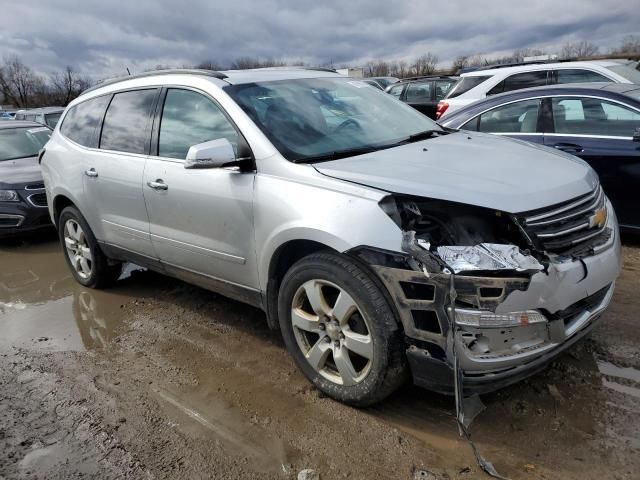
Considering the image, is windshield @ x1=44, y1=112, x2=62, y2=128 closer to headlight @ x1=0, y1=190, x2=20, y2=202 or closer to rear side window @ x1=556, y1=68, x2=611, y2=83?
headlight @ x1=0, y1=190, x2=20, y2=202

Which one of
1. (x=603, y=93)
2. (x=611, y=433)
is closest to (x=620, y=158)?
(x=603, y=93)

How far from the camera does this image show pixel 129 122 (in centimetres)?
413

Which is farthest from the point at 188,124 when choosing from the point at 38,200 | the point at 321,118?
the point at 38,200

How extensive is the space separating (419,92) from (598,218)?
11686 millimetres

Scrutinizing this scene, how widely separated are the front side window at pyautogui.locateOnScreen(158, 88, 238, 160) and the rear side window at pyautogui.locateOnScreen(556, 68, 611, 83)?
22.6 ft

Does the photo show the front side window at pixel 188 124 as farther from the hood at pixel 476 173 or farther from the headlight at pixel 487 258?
the headlight at pixel 487 258

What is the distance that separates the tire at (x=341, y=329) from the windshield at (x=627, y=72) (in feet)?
23.4

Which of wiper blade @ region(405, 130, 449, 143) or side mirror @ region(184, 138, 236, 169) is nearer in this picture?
side mirror @ region(184, 138, 236, 169)

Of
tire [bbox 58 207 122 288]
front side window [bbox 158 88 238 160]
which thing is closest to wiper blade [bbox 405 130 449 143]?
front side window [bbox 158 88 238 160]

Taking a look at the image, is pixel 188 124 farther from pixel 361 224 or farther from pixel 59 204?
pixel 59 204

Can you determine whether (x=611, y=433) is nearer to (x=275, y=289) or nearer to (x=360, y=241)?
(x=360, y=241)

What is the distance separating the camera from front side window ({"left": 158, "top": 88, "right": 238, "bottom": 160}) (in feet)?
11.1

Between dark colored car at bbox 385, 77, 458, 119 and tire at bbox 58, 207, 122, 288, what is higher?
dark colored car at bbox 385, 77, 458, 119

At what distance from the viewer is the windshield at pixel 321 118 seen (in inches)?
125
